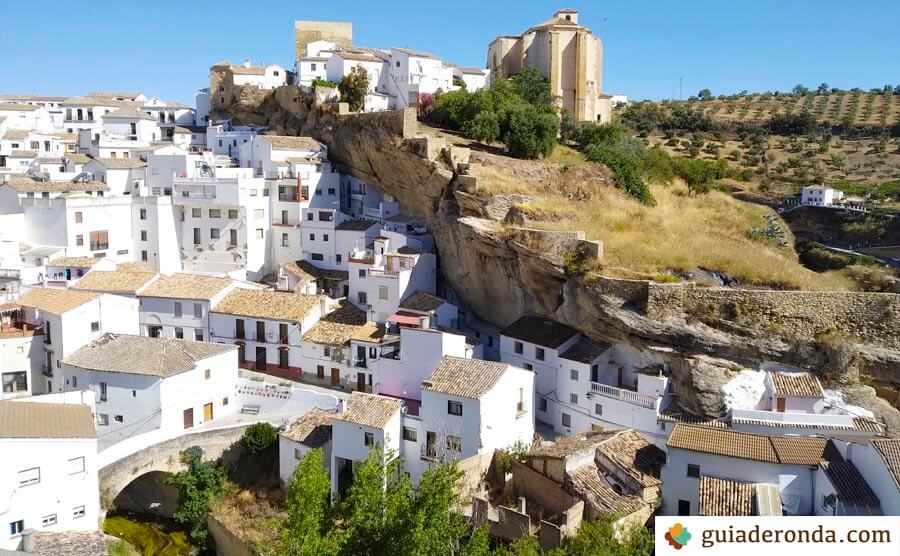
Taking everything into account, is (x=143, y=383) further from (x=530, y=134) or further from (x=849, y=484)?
(x=849, y=484)

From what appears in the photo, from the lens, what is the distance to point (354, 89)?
37.4 metres

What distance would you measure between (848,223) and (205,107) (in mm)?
37972

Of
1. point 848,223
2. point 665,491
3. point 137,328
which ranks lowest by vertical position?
point 665,491

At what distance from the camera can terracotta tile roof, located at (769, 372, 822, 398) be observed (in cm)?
1872

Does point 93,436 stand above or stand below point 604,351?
below

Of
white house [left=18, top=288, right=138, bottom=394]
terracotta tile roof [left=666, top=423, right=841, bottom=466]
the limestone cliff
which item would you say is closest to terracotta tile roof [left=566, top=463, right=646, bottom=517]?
terracotta tile roof [left=666, top=423, right=841, bottom=466]

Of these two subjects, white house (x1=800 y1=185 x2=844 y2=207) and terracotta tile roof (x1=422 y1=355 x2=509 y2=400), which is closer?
terracotta tile roof (x1=422 y1=355 x2=509 y2=400)

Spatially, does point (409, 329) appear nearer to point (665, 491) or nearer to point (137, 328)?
point (665, 491)

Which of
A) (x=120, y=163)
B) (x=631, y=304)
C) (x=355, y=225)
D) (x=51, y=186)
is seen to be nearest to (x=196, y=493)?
(x=631, y=304)

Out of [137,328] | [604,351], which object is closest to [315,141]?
[137,328]

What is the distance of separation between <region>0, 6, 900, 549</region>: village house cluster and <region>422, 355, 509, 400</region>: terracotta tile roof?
85mm

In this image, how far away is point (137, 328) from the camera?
27625mm

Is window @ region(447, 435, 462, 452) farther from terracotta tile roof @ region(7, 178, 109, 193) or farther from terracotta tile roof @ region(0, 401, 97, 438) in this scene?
terracotta tile roof @ region(7, 178, 109, 193)

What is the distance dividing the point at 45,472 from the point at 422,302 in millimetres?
12801
